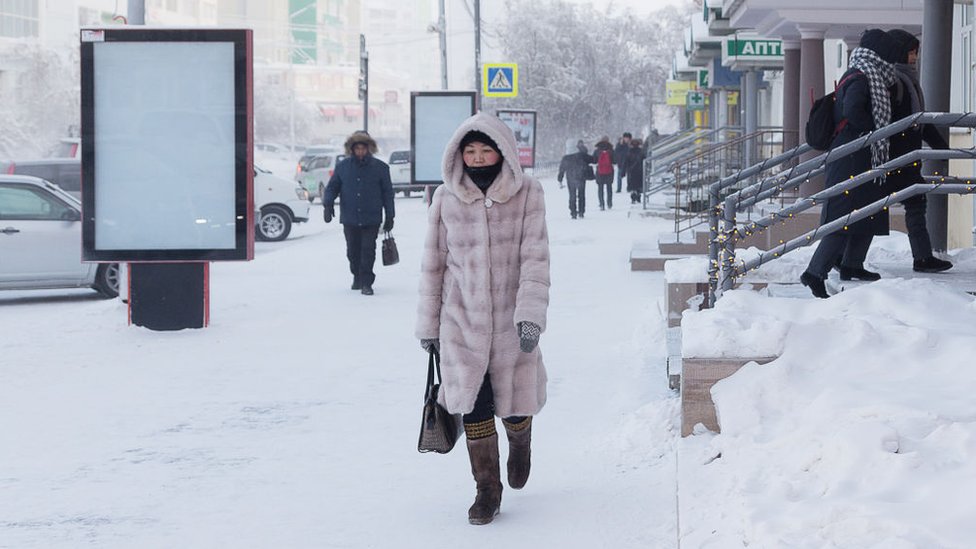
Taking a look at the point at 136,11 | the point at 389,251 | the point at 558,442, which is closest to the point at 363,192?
the point at 389,251

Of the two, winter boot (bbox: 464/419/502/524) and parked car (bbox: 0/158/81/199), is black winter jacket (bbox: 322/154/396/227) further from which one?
winter boot (bbox: 464/419/502/524)

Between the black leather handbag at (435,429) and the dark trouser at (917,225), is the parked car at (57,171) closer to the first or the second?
the dark trouser at (917,225)

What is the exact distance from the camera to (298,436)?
25.0ft

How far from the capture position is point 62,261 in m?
15.1

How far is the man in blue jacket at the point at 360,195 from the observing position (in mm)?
15156

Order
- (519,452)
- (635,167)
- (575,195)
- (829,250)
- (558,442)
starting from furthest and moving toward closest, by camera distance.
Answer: (635,167)
(575,195)
(829,250)
(558,442)
(519,452)

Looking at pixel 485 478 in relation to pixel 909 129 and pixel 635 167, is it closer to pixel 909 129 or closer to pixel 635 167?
pixel 909 129

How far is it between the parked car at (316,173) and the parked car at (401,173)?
2.20m

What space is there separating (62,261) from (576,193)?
54.4 feet

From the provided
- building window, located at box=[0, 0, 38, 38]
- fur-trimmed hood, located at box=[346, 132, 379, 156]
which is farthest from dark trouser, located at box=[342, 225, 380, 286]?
building window, located at box=[0, 0, 38, 38]

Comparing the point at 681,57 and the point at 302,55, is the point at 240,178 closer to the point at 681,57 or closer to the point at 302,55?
the point at 681,57

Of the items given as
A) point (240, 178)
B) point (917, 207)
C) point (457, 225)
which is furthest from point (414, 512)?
point (240, 178)

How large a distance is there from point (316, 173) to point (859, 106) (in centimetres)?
3356

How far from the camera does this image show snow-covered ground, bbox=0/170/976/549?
4.41 m
